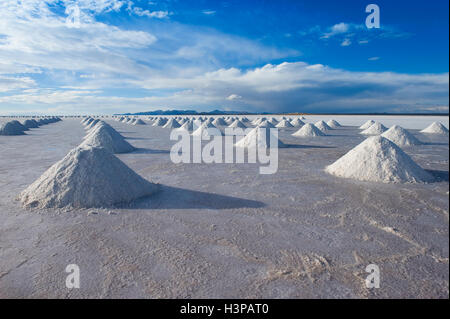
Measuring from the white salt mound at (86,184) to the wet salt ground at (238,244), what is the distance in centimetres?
28

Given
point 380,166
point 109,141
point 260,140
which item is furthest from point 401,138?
point 109,141

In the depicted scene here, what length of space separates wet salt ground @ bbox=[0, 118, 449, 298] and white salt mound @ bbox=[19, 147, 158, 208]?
0.92 ft

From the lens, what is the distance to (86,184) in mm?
4516

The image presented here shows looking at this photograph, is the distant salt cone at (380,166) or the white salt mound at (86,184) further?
the distant salt cone at (380,166)

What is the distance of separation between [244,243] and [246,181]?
311 cm

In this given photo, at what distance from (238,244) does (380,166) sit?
16.1 feet

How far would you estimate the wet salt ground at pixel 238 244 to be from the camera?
2395 mm

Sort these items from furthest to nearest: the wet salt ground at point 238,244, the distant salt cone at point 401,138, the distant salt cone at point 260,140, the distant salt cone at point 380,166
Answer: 1. the distant salt cone at point 401,138
2. the distant salt cone at point 260,140
3. the distant salt cone at point 380,166
4. the wet salt ground at point 238,244

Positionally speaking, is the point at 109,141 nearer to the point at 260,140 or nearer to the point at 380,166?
the point at 260,140

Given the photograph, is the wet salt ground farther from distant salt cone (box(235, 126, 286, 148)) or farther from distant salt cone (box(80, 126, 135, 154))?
distant salt cone (box(235, 126, 286, 148))

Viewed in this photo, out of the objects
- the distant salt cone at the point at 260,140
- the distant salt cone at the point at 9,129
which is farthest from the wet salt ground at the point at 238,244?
the distant salt cone at the point at 9,129

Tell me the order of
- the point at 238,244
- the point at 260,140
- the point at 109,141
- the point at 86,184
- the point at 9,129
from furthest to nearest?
the point at 9,129 → the point at 260,140 → the point at 109,141 → the point at 86,184 → the point at 238,244

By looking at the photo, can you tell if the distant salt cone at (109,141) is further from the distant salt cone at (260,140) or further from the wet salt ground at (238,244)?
the distant salt cone at (260,140)

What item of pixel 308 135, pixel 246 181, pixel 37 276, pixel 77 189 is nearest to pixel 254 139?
pixel 246 181
